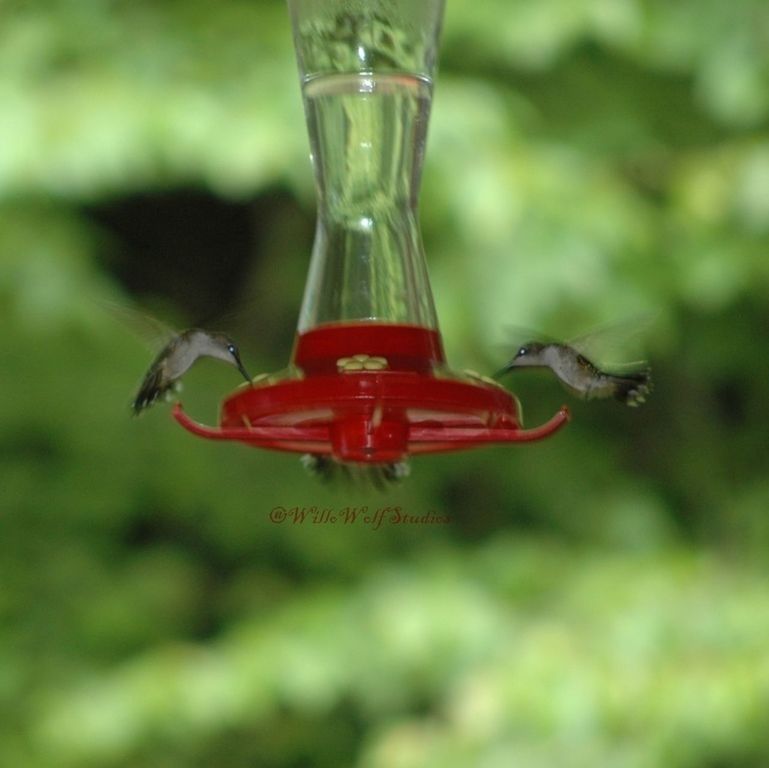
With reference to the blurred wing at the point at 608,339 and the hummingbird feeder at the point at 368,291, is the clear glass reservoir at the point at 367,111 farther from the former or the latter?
the blurred wing at the point at 608,339

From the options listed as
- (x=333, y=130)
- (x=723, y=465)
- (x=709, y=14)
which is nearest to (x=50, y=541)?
(x=723, y=465)

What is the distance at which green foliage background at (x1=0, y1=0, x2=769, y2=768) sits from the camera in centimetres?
467

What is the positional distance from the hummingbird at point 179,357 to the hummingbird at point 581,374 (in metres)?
0.44

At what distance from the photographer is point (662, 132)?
5938 mm

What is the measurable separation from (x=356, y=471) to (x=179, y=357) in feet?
1.12

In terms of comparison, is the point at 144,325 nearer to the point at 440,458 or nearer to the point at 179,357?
the point at 179,357

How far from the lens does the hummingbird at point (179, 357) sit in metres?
2.59

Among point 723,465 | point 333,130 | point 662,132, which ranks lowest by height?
point 723,465

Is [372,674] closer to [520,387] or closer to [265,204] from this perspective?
[520,387]

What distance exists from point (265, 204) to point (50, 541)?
175 centimetres

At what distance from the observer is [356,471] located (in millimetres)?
2674

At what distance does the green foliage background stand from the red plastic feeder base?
59.7 inches

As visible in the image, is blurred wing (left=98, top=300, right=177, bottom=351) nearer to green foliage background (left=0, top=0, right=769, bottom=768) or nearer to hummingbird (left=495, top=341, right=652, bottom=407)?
hummingbird (left=495, top=341, right=652, bottom=407)

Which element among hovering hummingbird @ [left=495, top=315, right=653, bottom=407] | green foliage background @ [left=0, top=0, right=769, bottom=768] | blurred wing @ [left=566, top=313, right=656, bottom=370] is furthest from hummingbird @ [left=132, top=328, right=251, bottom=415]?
green foliage background @ [left=0, top=0, right=769, bottom=768]
